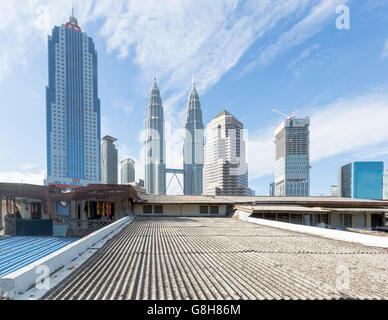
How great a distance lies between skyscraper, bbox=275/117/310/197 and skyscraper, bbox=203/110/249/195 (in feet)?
96.7

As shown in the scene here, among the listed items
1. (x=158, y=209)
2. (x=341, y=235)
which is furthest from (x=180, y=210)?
(x=341, y=235)

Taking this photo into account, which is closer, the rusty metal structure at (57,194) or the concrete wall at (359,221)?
the rusty metal structure at (57,194)

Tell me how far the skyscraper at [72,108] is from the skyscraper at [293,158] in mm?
134847

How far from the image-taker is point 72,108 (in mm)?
101938

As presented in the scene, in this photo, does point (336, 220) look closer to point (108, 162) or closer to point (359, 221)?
point (359, 221)

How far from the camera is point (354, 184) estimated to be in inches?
5374

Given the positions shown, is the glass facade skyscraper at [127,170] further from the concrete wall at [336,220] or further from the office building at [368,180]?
the office building at [368,180]

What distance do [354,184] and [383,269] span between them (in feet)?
586

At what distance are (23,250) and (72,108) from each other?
386ft

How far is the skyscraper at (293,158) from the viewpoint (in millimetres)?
133875

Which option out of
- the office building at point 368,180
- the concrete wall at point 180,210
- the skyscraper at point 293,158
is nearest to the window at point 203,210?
the concrete wall at point 180,210

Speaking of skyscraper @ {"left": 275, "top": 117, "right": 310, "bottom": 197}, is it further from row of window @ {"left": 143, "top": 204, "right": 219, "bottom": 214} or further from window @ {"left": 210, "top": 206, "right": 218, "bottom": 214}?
row of window @ {"left": 143, "top": 204, "right": 219, "bottom": 214}
